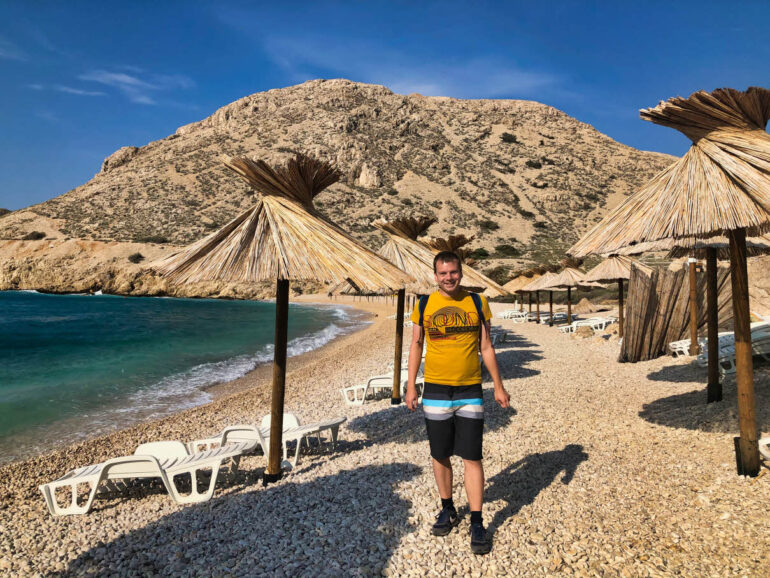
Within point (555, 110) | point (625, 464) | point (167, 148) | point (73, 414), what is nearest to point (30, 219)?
point (167, 148)

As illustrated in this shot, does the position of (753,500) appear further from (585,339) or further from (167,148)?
(167,148)

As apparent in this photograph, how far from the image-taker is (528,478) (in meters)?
3.59

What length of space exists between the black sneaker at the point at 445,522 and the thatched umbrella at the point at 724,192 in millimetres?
2301

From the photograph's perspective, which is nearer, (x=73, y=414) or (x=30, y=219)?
(x=73, y=414)

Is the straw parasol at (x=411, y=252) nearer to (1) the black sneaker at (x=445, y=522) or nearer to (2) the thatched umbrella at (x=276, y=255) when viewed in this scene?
(2) the thatched umbrella at (x=276, y=255)

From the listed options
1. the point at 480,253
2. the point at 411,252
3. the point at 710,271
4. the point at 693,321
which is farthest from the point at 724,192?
the point at 480,253

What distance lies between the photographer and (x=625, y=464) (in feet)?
12.4

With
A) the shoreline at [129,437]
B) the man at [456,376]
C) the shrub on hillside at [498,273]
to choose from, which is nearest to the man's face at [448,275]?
the man at [456,376]

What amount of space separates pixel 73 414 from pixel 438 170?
57244mm

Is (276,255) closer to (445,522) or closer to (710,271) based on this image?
(445,522)

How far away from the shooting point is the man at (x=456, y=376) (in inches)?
100

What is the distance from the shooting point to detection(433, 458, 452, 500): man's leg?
2721 mm

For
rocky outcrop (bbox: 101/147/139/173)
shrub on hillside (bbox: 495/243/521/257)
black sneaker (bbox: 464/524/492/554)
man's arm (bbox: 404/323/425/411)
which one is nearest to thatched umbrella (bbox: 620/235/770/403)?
man's arm (bbox: 404/323/425/411)

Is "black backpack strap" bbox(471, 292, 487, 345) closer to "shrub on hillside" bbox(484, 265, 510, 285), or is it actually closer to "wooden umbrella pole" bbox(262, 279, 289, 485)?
"wooden umbrella pole" bbox(262, 279, 289, 485)
